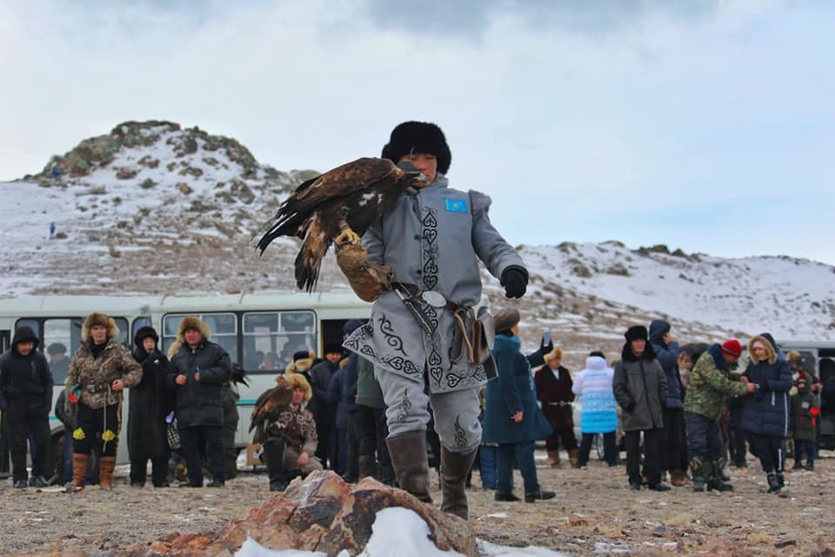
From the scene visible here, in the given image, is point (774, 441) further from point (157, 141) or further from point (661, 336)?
point (157, 141)

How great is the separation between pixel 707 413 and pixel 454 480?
20.6 ft

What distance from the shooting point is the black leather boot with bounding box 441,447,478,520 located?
17.1 ft

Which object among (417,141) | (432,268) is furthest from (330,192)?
(417,141)

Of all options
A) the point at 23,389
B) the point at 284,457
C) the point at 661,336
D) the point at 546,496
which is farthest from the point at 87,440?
the point at 661,336

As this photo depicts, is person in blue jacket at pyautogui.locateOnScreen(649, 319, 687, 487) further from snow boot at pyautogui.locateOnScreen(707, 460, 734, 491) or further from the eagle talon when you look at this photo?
the eagle talon

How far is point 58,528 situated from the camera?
650 centimetres

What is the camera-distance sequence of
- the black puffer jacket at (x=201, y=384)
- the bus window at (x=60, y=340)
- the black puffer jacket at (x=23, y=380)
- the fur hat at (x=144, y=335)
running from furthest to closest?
the bus window at (x=60, y=340)
the fur hat at (x=144, y=335)
the black puffer jacket at (x=201, y=384)
the black puffer jacket at (x=23, y=380)

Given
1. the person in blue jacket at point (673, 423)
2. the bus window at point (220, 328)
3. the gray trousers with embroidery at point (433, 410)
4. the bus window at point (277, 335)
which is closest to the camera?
the gray trousers with embroidery at point (433, 410)

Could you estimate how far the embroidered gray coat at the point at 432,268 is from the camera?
496 cm

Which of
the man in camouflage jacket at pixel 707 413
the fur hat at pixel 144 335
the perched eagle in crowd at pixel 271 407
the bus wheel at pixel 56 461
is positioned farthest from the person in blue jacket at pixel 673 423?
the bus wheel at pixel 56 461

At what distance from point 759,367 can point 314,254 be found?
7031 mm

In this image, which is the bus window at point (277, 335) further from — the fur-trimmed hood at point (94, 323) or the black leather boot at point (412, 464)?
the black leather boot at point (412, 464)

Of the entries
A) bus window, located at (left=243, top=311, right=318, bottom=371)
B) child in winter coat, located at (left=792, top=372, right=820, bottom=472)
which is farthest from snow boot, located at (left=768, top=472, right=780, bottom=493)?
bus window, located at (left=243, top=311, right=318, bottom=371)

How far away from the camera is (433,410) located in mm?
5133
